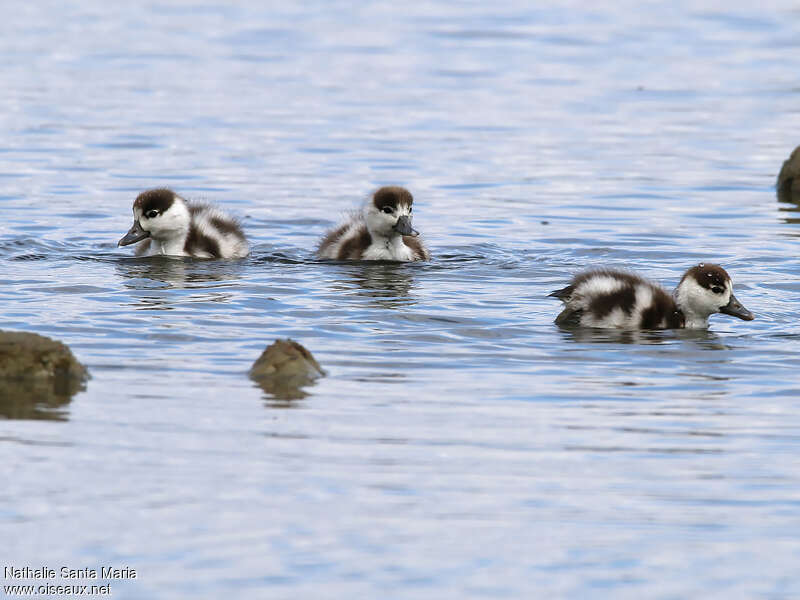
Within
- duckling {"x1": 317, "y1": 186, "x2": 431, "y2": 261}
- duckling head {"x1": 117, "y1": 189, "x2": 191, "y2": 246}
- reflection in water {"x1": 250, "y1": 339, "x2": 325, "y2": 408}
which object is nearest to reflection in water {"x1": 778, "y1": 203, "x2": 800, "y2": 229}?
duckling {"x1": 317, "y1": 186, "x2": 431, "y2": 261}

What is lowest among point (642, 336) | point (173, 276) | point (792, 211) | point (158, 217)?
point (642, 336)

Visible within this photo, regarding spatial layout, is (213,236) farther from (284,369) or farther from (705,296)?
(284,369)

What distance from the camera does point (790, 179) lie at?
1372cm

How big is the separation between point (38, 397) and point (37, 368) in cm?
28

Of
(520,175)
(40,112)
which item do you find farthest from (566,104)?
(40,112)

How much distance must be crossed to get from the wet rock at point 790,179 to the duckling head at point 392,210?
14.2 feet

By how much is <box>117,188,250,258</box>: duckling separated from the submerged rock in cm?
374

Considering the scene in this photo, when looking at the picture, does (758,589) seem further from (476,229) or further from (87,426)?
(476,229)

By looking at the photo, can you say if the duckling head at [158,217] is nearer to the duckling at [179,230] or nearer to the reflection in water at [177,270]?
the duckling at [179,230]

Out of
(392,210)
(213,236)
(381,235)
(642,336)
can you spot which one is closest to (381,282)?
(392,210)

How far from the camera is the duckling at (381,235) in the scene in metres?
10.4

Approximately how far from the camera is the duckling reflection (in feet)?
29.7

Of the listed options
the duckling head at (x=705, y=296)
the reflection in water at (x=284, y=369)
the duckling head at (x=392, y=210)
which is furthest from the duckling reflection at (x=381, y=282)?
the reflection in water at (x=284, y=369)

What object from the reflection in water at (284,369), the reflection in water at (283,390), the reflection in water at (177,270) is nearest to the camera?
the reflection in water at (283,390)
